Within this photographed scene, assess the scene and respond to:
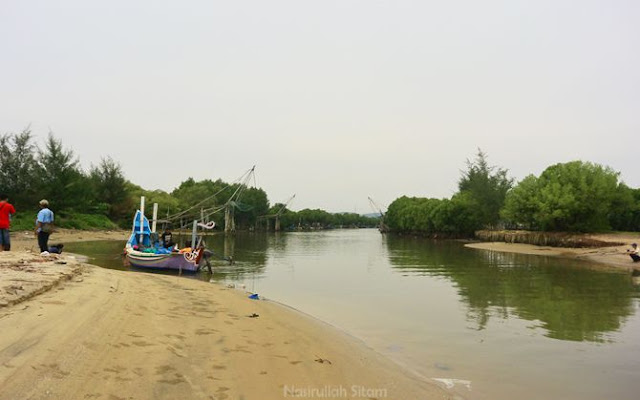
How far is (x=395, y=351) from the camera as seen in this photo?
397 inches

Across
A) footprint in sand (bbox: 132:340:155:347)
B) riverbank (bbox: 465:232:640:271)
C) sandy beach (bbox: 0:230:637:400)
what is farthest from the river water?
riverbank (bbox: 465:232:640:271)

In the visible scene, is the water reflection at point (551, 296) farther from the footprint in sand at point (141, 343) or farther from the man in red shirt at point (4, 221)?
the man in red shirt at point (4, 221)

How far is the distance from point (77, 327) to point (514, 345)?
974 cm

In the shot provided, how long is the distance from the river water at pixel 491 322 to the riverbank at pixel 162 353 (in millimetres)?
1571

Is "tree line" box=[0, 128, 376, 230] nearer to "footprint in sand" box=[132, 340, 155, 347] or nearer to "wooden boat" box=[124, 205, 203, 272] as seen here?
"wooden boat" box=[124, 205, 203, 272]

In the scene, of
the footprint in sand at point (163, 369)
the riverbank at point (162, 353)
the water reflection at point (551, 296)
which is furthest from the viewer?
the water reflection at point (551, 296)

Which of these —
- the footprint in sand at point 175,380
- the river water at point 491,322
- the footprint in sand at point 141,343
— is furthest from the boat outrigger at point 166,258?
the footprint in sand at point 175,380

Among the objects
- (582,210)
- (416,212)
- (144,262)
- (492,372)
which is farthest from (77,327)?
(416,212)

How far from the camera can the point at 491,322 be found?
13.5 meters

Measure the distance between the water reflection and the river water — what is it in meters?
0.04

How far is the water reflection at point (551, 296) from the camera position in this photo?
1333cm

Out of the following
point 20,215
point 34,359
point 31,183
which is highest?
point 31,183

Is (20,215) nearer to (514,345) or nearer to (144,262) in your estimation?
(144,262)

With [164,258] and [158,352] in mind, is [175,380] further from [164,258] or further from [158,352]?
[164,258]
